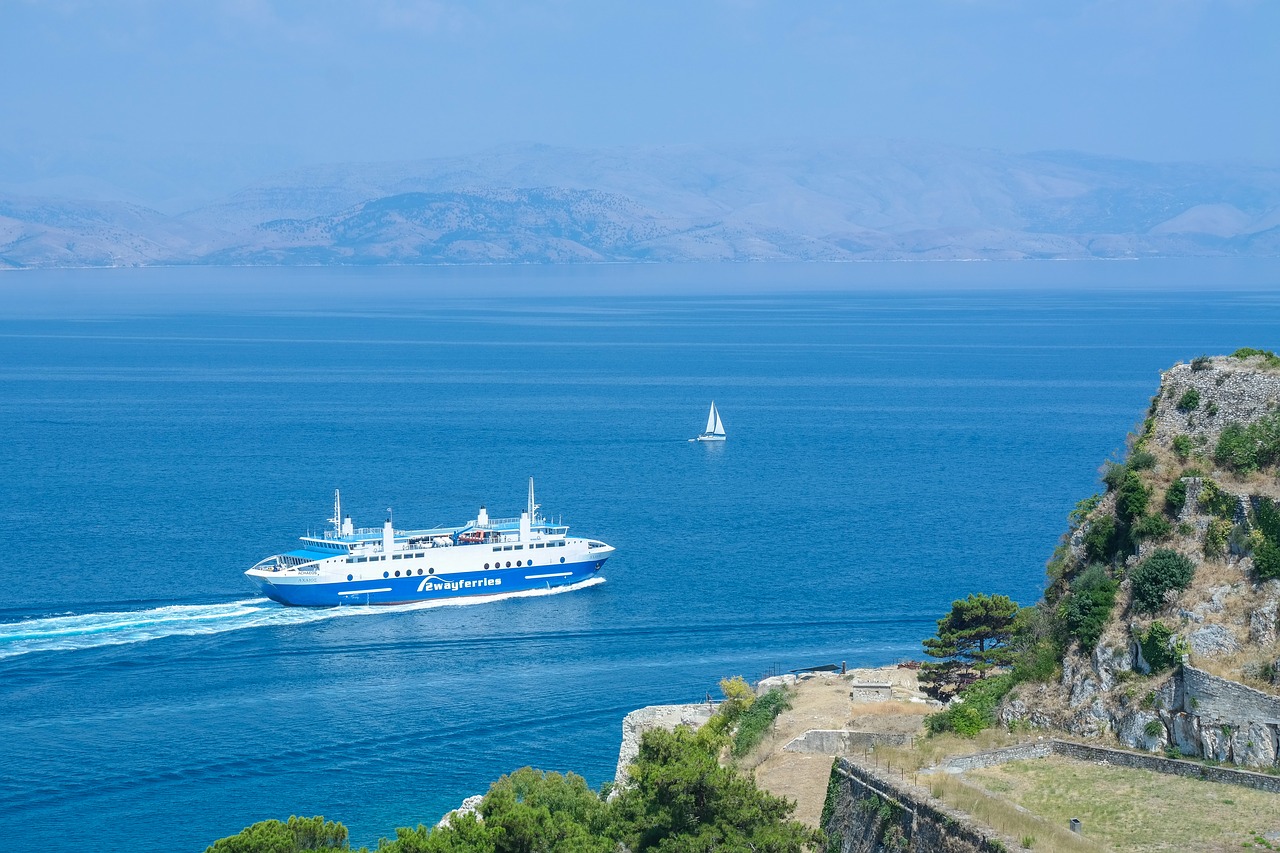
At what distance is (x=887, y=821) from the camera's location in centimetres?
2444

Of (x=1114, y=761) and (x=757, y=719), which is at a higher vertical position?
(x=1114, y=761)

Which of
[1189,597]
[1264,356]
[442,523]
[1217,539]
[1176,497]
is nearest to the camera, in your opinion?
[1189,597]

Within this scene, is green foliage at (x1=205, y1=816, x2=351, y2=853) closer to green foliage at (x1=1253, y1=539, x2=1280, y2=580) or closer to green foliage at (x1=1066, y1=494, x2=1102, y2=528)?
green foliage at (x1=1066, y1=494, x2=1102, y2=528)

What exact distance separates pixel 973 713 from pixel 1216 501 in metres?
6.15

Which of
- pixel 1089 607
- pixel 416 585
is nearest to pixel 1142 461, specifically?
pixel 1089 607

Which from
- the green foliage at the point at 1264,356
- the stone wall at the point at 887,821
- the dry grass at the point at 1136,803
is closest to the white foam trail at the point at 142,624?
the stone wall at the point at 887,821

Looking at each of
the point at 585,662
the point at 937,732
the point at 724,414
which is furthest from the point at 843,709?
the point at 724,414

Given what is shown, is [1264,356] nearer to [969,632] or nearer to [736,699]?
[969,632]

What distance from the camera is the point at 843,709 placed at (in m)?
39.2

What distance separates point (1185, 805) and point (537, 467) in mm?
76530

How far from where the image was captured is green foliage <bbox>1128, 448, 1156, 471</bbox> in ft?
105

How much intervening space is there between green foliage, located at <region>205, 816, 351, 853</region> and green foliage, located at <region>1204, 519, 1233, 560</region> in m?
17.0

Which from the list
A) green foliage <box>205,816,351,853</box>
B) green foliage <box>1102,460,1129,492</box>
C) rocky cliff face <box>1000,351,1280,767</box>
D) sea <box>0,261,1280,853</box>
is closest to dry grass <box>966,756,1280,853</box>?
rocky cliff face <box>1000,351,1280,767</box>

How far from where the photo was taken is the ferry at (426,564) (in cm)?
7025
